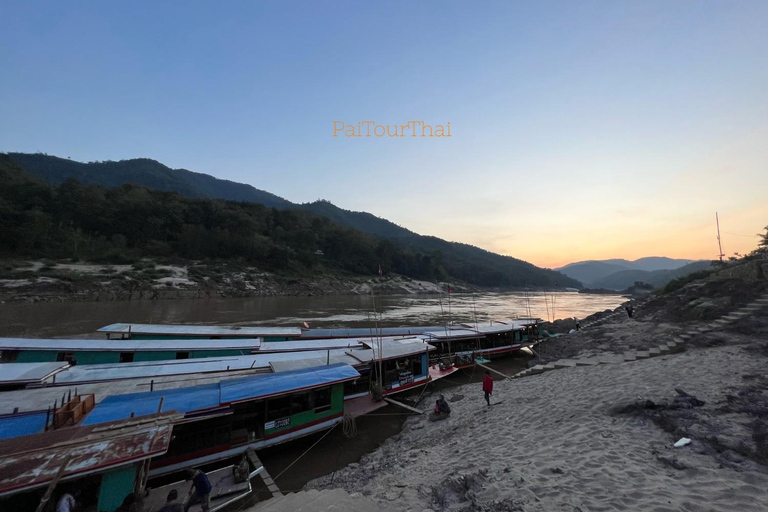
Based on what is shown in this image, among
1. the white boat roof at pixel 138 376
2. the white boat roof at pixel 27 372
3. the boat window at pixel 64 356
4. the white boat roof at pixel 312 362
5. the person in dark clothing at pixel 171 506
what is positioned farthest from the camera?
the boat window at pixel 64 356

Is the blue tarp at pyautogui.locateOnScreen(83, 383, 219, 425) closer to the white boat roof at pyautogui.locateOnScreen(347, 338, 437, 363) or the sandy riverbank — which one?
the sandy riverbank

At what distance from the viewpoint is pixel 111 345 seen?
51.4 feet

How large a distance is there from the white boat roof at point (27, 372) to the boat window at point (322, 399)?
30.2ft

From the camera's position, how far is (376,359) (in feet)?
50.6

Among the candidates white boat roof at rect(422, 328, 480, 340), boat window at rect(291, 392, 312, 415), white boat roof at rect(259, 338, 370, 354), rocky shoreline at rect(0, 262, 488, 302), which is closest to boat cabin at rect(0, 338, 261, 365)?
white boat roof at rect(259, 338, 370, 354)

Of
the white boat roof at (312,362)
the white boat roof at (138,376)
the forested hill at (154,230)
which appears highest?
the forested hill at (154,230)

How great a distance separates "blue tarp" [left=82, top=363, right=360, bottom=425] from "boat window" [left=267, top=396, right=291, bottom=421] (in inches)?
28.6

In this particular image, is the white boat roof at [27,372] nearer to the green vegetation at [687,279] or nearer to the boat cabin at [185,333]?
the boat cabin at [185,333]

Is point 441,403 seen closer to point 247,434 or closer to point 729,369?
point 247,434

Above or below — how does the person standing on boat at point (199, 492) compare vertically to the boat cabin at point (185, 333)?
below

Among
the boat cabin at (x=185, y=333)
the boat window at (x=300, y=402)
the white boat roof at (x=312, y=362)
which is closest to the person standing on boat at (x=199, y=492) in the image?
the boat window at (x=300, y=402)

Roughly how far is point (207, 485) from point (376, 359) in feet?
29.7

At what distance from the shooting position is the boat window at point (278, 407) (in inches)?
442

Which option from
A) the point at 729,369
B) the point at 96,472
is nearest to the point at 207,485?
the point at 96,472
